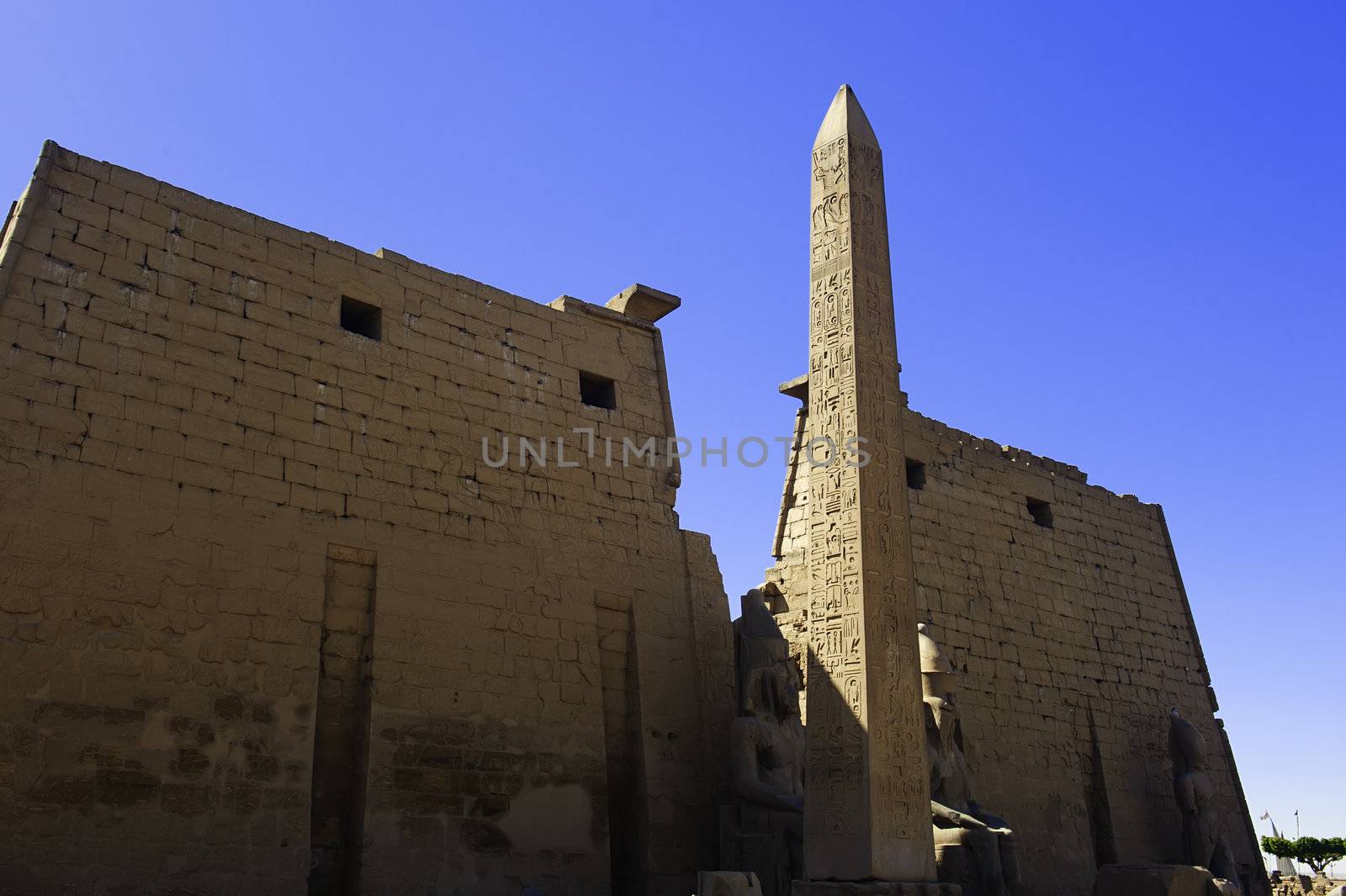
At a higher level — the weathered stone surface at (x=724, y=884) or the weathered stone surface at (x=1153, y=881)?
the weathered stone surface at (x=1153, y=881)

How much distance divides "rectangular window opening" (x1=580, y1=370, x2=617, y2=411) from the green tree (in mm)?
20993

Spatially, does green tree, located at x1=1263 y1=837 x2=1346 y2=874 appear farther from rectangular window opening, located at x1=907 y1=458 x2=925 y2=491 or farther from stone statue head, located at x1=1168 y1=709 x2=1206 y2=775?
rectangular window opening, located at x1=907 y1=458 x2=925 y2=491

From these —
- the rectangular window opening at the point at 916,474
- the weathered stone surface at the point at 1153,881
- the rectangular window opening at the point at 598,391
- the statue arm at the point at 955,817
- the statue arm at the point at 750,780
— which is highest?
the rectangular window opening at the point at 916,474

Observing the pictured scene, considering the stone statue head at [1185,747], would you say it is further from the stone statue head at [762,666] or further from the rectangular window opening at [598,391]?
the rectangular window opening at [598,391]

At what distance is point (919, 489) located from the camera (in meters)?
12.8

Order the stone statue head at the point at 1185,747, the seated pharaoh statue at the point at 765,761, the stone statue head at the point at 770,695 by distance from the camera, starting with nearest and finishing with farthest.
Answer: the seated pharaoh statue at the point at 765,761 < the stone statue head at the point at 770,695 < the stone statue head at the point at 1185,747

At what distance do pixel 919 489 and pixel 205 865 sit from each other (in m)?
7.63

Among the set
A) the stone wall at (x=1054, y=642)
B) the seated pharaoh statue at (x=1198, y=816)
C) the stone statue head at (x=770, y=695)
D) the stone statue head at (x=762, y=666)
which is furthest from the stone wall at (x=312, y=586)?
the seated pharaoh statue at (x=1198, y=816)

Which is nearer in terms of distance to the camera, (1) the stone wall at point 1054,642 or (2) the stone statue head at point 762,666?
(2) the stone statue head at point 762,666

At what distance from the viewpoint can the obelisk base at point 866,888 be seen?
22.3ft

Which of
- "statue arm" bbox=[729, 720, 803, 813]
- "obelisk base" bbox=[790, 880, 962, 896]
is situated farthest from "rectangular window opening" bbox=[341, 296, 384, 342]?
"obelisk base" bbox=[790, 880, 962, 896]

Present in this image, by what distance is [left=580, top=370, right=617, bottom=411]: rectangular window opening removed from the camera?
10438 millimetres

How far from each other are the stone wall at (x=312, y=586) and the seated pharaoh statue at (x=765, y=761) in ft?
1.21

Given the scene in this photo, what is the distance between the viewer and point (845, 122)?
28.6 feet
